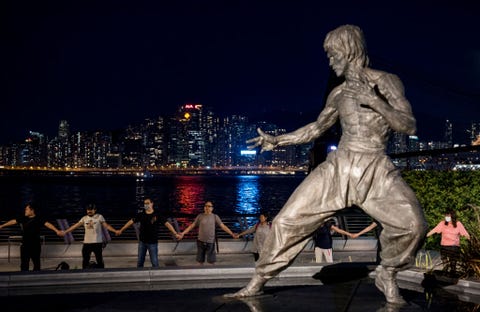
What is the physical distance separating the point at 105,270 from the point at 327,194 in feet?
8.68

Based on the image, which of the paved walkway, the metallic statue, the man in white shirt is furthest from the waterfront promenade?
the man in white shirt

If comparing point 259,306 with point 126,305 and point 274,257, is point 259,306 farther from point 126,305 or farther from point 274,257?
point 126,305

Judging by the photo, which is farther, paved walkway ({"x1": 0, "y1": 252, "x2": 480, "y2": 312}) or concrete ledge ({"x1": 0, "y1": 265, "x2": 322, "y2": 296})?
concrete ledge ({"x1": 0, "y1": 265, "x2": 322, "y2": 296})

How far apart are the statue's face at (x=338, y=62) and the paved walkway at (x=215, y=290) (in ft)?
6.80

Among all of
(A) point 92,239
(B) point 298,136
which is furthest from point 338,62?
(A) point 92,239

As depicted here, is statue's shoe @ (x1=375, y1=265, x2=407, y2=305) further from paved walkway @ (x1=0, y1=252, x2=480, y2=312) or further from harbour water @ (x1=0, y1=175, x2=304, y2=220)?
harbour water @ (x1=0, y1=175, x2=304, y2=220)

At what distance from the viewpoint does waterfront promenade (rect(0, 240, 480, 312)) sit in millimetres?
5117

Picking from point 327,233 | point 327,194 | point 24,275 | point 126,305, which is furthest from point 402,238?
point 327,233

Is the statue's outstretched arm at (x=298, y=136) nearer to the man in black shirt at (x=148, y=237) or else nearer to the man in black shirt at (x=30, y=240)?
the man in black shirt at (x=148, y=237)

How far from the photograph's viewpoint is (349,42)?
16.8 ft

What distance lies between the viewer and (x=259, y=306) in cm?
503

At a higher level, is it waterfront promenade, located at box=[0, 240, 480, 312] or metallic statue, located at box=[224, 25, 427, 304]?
metallic statue, located at box=[224, 25, 427, 304]

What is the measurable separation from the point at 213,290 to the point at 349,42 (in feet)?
9.00

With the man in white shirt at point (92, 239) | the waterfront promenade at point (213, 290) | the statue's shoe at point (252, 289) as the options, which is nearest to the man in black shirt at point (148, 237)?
the man in white shirt at point (92, 239)
